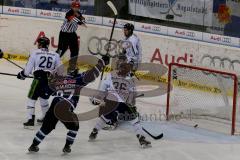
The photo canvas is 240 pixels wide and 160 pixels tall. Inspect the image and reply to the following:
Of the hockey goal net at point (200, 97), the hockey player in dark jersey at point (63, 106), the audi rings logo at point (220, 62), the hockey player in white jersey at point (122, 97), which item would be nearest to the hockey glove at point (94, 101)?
the hockey goal net at point (200, 97)

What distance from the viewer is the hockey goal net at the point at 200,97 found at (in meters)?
9.89

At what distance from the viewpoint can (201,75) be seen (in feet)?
33.4

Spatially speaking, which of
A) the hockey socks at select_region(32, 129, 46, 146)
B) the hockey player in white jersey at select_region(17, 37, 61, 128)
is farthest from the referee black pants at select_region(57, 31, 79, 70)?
the hockey socks at select_region(32, 129, 46, 146)

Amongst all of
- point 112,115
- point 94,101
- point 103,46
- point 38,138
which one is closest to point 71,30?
point 103,46

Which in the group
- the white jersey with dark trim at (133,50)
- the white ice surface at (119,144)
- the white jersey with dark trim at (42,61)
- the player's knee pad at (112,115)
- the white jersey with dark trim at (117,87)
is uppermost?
the white jersey with dark trim at (133,50)

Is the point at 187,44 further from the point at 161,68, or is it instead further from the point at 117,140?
the point at 117,140

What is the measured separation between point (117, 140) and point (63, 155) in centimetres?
112

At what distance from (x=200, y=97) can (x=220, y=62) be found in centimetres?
231

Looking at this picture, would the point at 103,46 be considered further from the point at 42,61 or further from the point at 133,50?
the point at 42,61

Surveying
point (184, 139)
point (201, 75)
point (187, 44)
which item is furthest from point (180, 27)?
point (184, 139)

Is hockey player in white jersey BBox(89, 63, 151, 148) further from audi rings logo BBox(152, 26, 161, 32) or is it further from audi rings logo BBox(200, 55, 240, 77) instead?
audi rings logo BBox(152, 26, 161, 32)

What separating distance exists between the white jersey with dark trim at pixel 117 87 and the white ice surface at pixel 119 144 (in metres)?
0.66

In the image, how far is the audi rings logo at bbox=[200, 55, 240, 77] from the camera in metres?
12.1

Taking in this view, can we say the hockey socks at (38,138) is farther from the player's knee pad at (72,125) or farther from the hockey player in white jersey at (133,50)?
the hockey player in white jersey at (133,50)
